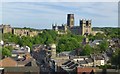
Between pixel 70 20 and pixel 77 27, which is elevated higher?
pixel 70 20

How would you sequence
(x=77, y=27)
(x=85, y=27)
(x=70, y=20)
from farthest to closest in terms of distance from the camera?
(x=70, y=20), (x=77, y=27), (x=85, y=27)

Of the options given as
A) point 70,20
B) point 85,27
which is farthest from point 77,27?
point 85,27

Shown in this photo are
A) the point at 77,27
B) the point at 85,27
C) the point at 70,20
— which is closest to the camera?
the point at 85,27

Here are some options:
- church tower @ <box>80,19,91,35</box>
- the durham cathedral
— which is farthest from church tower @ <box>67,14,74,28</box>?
church tower @ <box>80,19,91,35</box>

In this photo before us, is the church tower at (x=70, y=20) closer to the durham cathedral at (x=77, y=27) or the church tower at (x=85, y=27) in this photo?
the durham cathedral at (x=77, y=27)

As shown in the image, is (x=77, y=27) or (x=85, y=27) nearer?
(x=85, y=27)

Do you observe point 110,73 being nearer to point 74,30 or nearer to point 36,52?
point 36,52

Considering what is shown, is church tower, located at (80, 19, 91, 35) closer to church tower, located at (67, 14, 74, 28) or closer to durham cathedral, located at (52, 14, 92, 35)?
durham cathedral, located at (52, 14, 92, 35)

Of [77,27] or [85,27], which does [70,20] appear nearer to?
[77,27]

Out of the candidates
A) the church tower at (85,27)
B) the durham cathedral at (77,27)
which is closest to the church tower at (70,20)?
the durham cathedral at (77,27)

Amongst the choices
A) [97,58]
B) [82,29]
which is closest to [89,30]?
[82,29]

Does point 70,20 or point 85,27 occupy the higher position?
point 70,20
